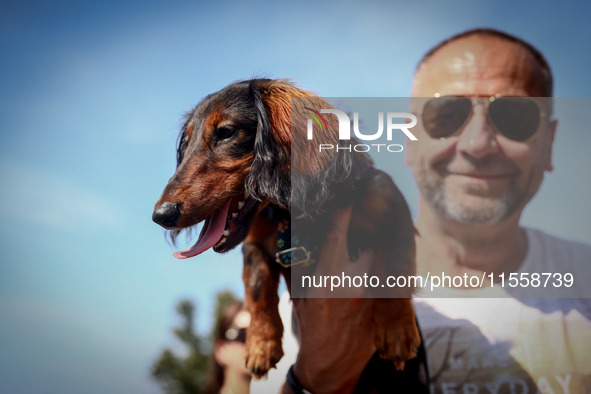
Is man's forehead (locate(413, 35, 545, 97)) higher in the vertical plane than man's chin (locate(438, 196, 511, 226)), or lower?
higher

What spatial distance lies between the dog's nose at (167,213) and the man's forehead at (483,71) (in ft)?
5.76

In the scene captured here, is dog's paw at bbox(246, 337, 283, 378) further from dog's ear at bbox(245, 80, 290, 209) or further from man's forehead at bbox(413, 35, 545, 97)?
man's forehead at bbox(413, 35, 545, 97)

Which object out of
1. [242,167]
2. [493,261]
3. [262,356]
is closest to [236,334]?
[262,356]

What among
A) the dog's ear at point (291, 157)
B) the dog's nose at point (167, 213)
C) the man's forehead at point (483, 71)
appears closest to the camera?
the dog's nose at point (167, 213)

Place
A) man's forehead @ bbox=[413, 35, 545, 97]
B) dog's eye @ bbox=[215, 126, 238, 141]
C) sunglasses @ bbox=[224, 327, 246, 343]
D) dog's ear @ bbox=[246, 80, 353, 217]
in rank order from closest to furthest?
dog's ear @ bbox=[246, 80, 353, 217]
dog's eye @ bbox=[215, 126, 238, 141]
man's forehead @ bbox=[413, 35, 545, 97]
sunglasses @ bbox=[224, 327, 246, 343]

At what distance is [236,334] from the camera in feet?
9.78

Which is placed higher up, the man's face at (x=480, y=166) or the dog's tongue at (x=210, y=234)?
the man's face at (x=480, y=166)

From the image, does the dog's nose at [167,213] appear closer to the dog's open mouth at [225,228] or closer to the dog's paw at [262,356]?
the dog's open mouth at [225,228]

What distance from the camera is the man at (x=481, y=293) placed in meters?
2.37

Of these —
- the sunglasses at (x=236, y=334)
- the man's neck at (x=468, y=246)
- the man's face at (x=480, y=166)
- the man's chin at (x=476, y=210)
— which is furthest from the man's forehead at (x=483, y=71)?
the sunglasses at (x=236, y=334)

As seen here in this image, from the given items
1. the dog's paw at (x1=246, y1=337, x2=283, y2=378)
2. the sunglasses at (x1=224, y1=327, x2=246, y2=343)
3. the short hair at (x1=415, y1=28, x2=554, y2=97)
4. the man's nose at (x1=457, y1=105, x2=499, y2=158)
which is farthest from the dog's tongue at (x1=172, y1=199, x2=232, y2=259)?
the short hair at (x1=415, y1=28, x2=554, y2=97)

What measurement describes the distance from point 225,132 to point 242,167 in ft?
0.69

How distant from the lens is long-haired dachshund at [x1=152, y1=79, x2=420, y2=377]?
6.80 ft

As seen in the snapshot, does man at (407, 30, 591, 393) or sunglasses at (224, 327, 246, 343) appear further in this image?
sunglasses at (224, 327, 246, 343)
